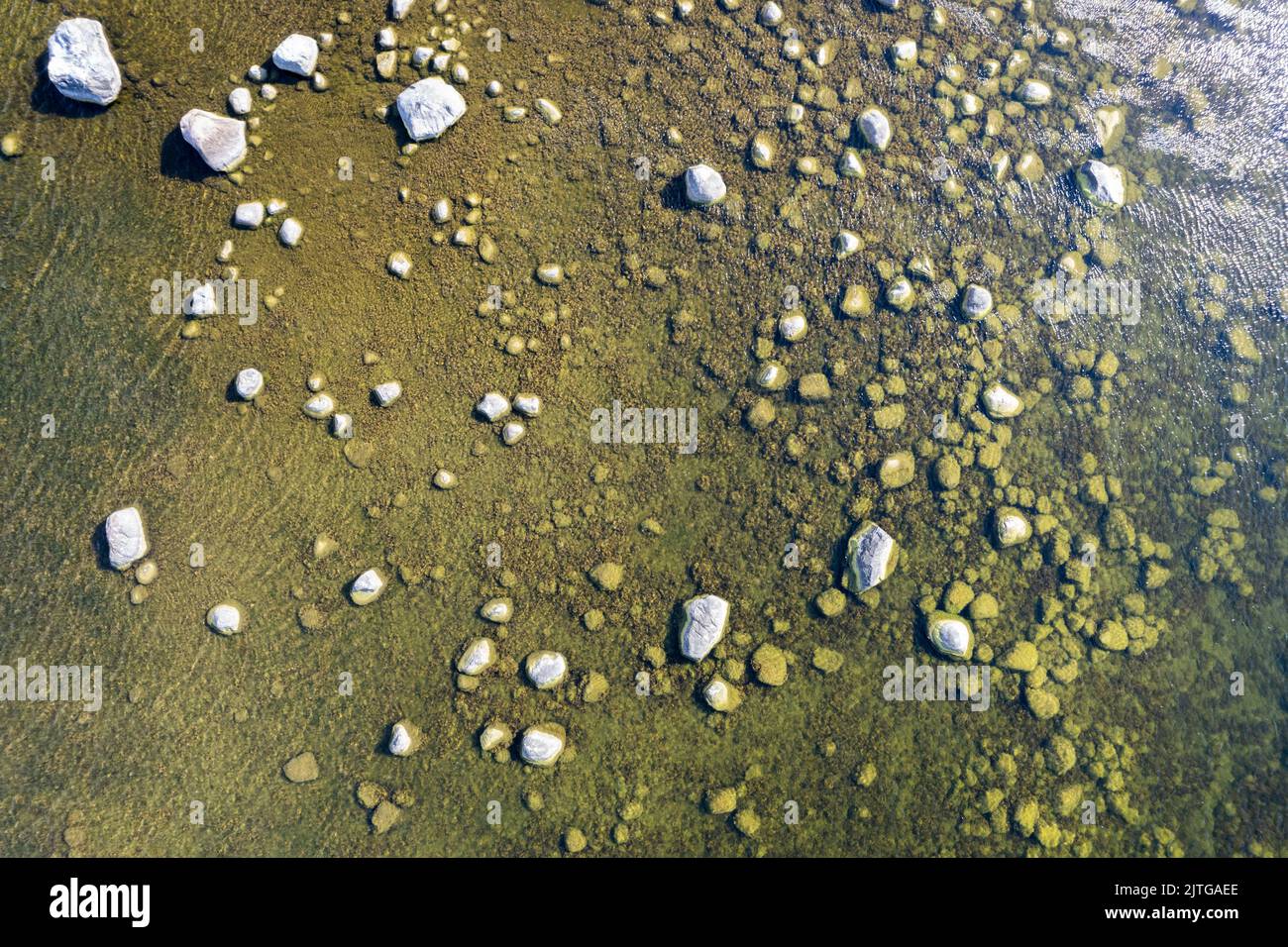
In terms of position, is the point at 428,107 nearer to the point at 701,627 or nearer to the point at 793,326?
the point at 793,326

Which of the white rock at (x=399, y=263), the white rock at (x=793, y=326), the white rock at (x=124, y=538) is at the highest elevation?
the white rock at (x=399, y=263)

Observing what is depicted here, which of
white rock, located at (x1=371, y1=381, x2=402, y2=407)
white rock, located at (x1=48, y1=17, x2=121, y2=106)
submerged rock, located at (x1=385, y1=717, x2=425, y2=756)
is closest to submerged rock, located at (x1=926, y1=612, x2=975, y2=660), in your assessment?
submerged rock, located at (x1=385, y1=717, x2=425, y2=756)

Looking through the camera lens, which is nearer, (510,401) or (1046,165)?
(510,401)

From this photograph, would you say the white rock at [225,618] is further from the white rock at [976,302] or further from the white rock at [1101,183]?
the white rock at [1101,183]

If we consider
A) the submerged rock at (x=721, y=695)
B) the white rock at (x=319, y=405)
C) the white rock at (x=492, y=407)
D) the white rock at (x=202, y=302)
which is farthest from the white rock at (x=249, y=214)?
the submerged rock at (x=721, y=695)

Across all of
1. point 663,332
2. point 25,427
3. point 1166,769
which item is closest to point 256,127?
point 25,427
